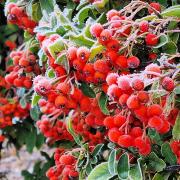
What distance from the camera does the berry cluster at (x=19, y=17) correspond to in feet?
7.03

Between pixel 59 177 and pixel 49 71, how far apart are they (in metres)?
0.58

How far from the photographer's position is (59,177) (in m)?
2.11

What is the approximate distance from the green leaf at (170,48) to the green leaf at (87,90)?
31cm

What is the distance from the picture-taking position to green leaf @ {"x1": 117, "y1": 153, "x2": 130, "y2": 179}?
5.30 ft

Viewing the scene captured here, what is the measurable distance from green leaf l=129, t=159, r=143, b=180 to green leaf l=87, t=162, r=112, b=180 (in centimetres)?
9

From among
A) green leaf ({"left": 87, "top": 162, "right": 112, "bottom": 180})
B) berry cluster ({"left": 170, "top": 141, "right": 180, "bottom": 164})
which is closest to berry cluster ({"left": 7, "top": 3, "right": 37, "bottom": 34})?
green leaf ({"left": 87, "top": 162, "right": 112, "bottom": 180})

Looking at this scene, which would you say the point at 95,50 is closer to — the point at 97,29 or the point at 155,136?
the point at 97,29

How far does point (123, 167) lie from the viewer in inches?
64.2

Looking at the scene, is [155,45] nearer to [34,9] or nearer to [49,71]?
[49,71]

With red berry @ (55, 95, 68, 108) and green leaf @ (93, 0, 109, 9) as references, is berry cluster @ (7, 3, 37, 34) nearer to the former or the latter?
green leaf @ (93, 0, 109, 9)

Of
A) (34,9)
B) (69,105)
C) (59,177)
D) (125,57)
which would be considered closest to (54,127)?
(59,177)

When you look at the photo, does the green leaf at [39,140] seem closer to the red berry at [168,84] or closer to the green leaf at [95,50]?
the green leaf at [95,50]

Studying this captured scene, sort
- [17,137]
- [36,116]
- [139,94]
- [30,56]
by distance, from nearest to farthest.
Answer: [139,94] → [30,56] → [36,116] → [17,137]

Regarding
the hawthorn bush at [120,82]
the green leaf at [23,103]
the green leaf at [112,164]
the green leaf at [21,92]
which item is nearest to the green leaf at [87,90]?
the hawthorn bush at [120,82]
